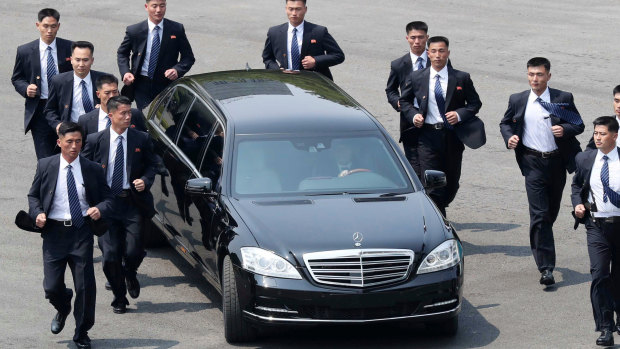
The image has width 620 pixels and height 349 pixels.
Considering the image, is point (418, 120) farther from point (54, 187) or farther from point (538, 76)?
point (54, 187)

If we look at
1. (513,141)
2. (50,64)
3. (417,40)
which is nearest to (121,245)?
(50,64)

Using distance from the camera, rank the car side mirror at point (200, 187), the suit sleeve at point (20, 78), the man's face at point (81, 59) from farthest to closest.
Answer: the suit sleeve at point (20, 78) → the man's face at point (81, 59) → the car side mirror at point (200, 187)

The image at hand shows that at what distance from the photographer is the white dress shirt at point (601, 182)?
1067 centimetres

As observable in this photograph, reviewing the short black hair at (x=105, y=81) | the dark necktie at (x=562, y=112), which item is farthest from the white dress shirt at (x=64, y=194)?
the dark necktie at (x=562, y=112)

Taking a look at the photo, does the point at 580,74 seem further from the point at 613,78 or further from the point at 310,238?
the point at 310,238

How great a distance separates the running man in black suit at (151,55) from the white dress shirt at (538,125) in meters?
4.48

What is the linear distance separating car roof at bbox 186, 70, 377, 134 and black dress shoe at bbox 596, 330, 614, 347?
2.87 meters

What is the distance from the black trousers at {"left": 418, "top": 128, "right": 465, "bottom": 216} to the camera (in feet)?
44.1

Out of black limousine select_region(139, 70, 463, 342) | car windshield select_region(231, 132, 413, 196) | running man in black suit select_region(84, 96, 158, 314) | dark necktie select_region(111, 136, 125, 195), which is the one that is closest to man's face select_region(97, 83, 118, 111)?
running man in black suit select_region(84, 96, 158, 314)

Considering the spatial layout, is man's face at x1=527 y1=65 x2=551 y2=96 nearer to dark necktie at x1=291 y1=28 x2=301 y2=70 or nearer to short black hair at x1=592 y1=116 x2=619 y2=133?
short black hair at x1=592 y1=116 x2=619 y2=133

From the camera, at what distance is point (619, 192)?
419 inches

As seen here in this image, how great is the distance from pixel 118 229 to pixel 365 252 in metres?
2.67

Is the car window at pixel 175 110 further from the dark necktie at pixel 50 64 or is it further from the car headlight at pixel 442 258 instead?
the car headlight at pixel 442 258

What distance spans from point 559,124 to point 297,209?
3145mm
